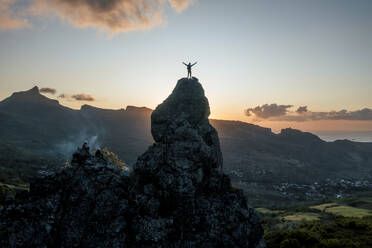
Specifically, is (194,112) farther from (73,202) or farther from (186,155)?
(73,202)

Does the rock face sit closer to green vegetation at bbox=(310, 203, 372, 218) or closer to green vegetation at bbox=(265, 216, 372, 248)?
green vegetation at bbox=(265, 216, 372, 248)

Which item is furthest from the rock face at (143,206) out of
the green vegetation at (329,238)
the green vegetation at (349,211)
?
the green vegetation at (349,211)

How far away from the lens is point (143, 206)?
79.5 ft

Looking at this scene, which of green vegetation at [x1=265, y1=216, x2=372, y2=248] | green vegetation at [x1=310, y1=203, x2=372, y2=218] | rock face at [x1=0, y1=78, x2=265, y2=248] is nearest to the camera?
rock face at [x1=0, y1=78, x2=265, y2=248]

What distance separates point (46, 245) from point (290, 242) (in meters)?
32.1

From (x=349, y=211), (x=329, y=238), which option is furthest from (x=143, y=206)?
(x=349, y=211)

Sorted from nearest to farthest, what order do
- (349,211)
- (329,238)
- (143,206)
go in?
1. (143,206)
2. (329,238)
3. (349,211)

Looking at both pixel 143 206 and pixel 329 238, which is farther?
pixel 329 238

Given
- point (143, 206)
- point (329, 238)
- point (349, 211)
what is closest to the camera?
point (143, 206)

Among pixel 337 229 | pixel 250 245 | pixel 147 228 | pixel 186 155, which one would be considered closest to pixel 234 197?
pixel 250 245

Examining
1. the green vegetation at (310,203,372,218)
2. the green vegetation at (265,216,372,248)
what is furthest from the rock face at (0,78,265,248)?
the green vegetation at (310,203,372,218)

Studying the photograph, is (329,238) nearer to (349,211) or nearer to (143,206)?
(143,206)

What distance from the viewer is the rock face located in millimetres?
22219

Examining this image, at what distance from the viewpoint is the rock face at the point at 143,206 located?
875 inches
